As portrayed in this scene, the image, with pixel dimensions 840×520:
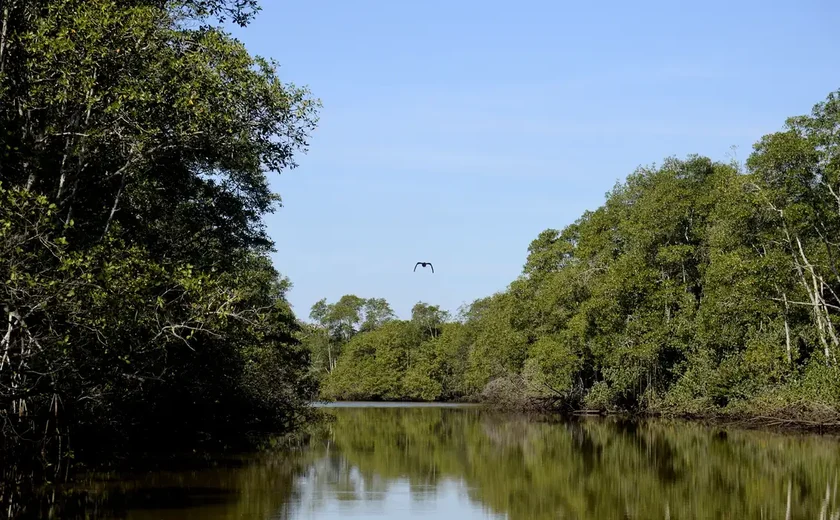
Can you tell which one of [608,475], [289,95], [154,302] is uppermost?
[289,95]

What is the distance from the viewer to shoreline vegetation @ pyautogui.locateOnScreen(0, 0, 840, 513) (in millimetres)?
12508

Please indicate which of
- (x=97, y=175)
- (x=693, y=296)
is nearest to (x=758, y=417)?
(x=693, y=296)

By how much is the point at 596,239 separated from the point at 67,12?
35.4 metres

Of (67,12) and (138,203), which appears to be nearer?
(67,12)

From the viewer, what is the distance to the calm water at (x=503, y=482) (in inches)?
519

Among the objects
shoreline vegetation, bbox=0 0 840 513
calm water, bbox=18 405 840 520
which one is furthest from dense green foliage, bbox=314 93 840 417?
calm water, bbox=18 405 840 520

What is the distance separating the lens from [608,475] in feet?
Answer: 60.1

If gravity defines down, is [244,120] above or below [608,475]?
above

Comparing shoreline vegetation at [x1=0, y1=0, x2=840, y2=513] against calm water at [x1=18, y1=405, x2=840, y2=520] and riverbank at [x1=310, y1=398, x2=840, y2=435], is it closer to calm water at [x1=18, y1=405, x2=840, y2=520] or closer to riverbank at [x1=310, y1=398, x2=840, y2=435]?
riverbank at [x1=310, y1=398, x2=840, y2=435]

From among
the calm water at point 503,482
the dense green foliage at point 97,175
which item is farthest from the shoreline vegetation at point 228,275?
the calm water at point 503,482

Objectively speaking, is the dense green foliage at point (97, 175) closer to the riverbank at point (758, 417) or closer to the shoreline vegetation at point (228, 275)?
the shoreline vegetation at point (228, 275)

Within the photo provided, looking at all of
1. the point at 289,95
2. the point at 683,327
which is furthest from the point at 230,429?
the point at 683,327

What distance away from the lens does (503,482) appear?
1748cm

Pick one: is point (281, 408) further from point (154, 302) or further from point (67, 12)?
point (67, 12)
